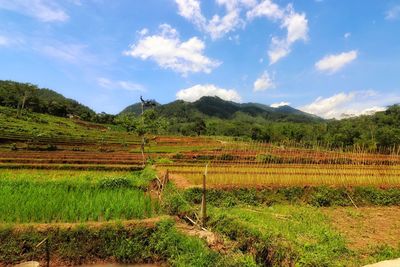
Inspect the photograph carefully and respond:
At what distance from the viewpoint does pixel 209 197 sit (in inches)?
625

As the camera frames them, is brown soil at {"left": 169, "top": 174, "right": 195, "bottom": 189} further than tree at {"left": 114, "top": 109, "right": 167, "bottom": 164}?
No

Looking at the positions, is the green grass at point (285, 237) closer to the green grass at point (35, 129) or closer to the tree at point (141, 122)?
the tree at point (141, 122)

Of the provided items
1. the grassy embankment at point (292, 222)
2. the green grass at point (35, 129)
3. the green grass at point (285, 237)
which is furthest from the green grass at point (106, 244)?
the green grass at point (35, 129)

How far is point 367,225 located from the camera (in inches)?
482

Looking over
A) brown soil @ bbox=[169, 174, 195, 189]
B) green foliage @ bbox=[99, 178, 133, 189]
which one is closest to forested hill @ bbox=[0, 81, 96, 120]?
green foliage @ bbox=[99, 178, 133, 189]

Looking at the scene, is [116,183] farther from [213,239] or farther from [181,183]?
[213,239]

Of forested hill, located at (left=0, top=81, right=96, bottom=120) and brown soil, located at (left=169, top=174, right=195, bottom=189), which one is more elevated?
forested hill, located at (left=0, top=81, right=96, bottom=120)

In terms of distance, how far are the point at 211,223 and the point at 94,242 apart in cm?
346

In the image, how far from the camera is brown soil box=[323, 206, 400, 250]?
9906 millimetres

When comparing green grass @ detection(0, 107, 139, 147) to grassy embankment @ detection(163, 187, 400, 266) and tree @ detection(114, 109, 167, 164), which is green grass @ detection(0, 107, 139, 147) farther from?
grassy embankment @ detection(163, 187, 400, 266)

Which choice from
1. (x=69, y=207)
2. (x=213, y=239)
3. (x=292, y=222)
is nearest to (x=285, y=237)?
(x=213, y=239)

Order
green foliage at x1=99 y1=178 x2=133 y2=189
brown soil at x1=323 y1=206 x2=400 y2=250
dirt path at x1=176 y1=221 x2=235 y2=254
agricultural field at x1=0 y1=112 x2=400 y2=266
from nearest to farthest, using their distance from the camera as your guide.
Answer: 1. agricultural field at x1=0 y1=112 x2=400 y2=266
2. dirt path at x1=176 y1=221 x2=235 y2=254
3. brown soil at x1=323 y1=206 x2=400 y2=250
4. green foliage at x1=99 y1=178 x2=133 y2=189

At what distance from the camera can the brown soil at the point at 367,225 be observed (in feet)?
32.5

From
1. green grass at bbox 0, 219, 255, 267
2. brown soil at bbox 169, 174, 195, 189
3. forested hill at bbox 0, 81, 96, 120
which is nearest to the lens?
green grass at bbox 0, 219, 255, 267
